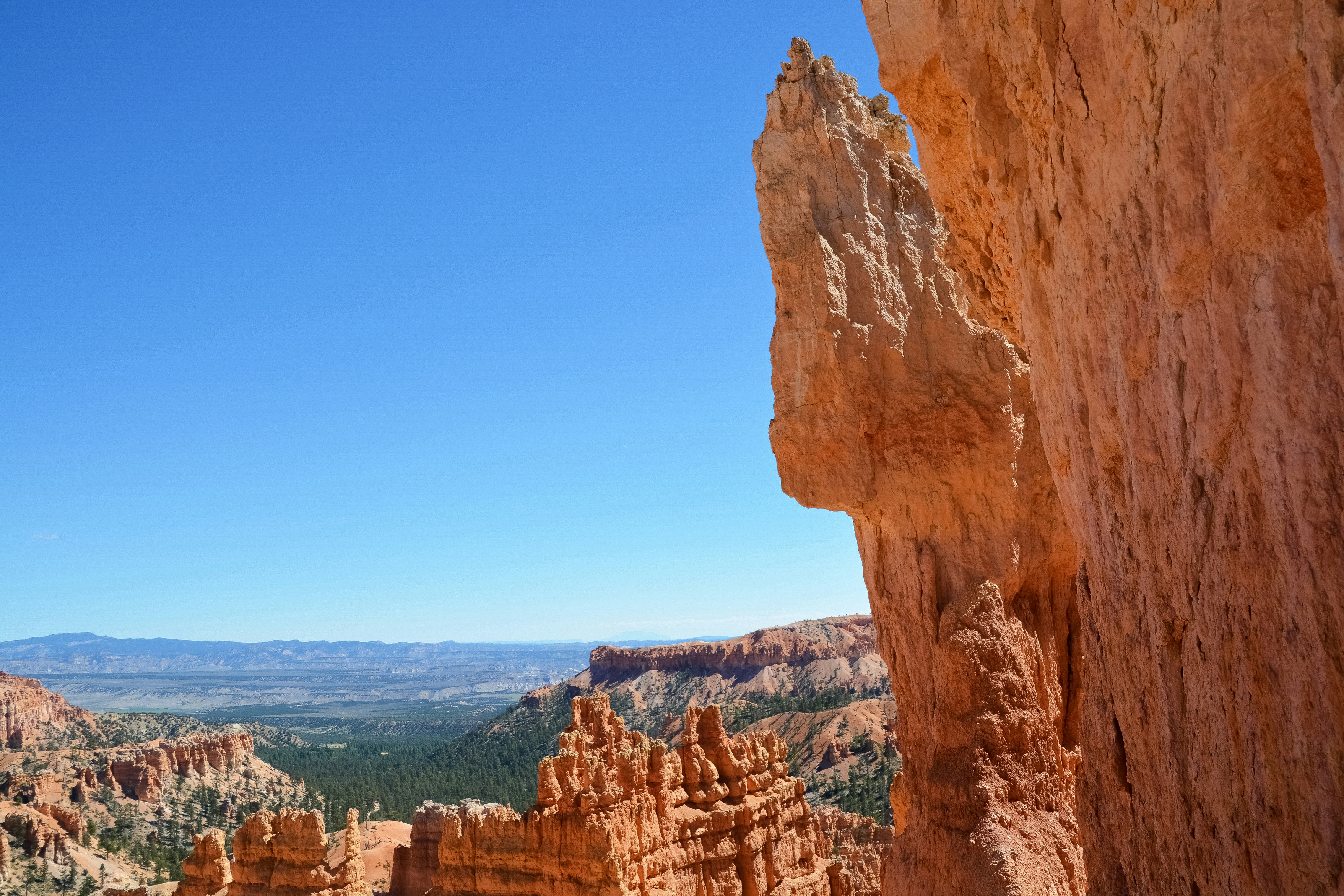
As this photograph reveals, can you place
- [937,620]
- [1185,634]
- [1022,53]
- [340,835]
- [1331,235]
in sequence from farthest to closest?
[340,835] < [937,620] < [1022,53] < [1185,634] < [1331,235]

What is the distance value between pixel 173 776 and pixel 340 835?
44876 mm

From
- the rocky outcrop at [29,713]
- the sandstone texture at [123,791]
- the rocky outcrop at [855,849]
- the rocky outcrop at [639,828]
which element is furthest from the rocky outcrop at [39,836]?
the rocky outcrop at [29,713]

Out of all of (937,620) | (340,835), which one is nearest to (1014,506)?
(937,620)

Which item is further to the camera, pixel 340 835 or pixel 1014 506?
pixel 340 835

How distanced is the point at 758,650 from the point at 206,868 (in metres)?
90.1

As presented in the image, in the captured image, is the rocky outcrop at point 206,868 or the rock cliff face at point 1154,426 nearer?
the rock cliff face at point 1154,426

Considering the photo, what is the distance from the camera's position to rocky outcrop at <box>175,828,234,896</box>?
2291cm

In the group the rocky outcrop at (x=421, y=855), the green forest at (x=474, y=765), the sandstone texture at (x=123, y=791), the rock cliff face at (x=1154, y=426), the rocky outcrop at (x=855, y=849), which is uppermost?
the rock cliff face at (x=1154, y=426)

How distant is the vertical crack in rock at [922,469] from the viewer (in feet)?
29.9

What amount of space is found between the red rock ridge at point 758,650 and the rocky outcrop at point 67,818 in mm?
67973

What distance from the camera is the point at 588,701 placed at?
81.5 ft

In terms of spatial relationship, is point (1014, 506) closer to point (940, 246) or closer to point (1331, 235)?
point (940, 246)

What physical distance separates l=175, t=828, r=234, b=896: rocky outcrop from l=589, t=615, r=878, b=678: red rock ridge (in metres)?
87.9

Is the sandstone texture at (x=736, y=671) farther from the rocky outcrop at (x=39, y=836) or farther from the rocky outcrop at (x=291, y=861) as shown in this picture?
the rocky outcrop at (x=291, y=861)
